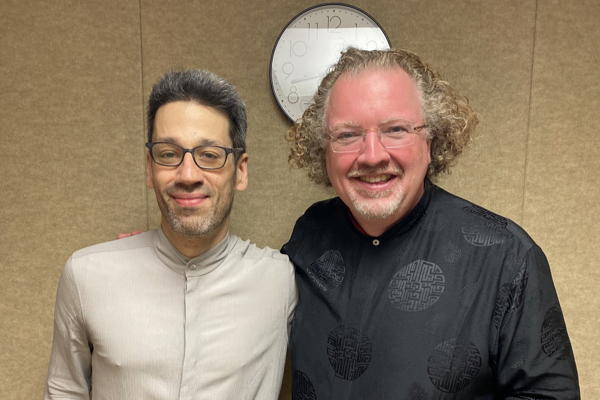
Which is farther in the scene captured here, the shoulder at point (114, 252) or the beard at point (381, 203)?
the shoulder at point (114, 252)

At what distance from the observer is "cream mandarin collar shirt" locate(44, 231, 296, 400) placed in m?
1.28

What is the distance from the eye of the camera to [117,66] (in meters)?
1.80

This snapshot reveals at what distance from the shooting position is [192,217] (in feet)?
4.17

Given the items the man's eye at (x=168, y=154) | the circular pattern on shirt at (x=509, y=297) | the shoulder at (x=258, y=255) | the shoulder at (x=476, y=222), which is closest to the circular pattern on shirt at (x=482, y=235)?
the shoulder at (x=476, y=222)

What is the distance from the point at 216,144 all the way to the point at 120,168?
781 mm

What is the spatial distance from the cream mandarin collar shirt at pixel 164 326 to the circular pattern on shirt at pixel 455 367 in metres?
0.52

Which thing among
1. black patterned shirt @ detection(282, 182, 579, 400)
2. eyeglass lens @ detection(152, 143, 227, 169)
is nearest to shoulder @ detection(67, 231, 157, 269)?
eyeglass lens @ detection(152, 143, 227, 169)

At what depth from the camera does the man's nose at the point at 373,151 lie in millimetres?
1194

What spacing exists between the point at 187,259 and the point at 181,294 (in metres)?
0.11

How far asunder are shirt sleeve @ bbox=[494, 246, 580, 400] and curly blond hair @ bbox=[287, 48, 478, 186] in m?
0.43

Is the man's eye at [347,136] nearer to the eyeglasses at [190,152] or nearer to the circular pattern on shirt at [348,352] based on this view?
the eyeglasses at [190,152]

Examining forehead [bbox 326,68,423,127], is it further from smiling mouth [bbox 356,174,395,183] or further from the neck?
the neck

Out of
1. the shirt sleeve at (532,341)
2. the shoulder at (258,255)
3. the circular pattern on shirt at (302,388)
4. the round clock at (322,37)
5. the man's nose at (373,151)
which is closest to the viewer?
the shirt sleeve at (532,341)

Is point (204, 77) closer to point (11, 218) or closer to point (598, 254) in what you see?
point (11, 218)
